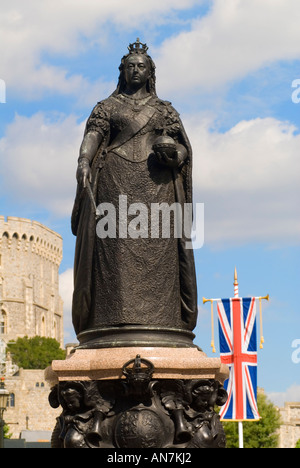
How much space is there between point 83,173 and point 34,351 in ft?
340

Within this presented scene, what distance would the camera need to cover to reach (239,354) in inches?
1163

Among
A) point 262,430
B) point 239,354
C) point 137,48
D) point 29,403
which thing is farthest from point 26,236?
point 137,48

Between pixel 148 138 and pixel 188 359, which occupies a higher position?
pixel 148 138

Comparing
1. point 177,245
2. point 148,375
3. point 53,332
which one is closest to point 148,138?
point 177,245

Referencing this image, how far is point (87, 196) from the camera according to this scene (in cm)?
1097

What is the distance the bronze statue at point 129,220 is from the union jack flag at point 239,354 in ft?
57.3

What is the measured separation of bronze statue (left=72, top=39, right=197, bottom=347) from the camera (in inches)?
425

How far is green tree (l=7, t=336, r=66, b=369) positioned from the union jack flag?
7929 centimetres

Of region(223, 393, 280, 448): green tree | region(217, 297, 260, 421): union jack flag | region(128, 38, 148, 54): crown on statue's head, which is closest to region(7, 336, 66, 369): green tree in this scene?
region(223, 393, 280, 448): green tree

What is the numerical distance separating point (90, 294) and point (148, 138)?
1.77m

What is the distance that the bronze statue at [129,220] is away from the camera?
1079cm

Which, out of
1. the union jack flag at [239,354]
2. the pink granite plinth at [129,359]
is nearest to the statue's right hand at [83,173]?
the pink granite plinth at [129,359]

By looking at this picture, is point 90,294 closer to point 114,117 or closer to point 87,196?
point 87,196

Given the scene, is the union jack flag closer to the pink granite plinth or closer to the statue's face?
the statue's face
